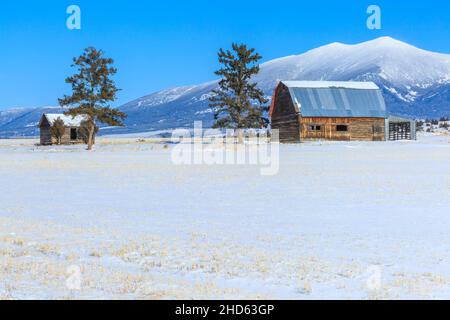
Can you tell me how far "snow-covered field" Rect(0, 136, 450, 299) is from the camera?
24.5 feet

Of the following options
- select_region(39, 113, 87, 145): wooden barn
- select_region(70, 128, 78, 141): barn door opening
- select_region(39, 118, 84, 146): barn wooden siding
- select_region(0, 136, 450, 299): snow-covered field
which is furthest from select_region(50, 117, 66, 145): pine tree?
select_region(0, 136, 450, 299): snow-covered field

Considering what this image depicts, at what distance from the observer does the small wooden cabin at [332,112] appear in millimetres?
65438

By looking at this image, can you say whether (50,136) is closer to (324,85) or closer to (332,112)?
(324,85)

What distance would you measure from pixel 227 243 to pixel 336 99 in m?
59.1

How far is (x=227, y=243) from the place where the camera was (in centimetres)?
1017

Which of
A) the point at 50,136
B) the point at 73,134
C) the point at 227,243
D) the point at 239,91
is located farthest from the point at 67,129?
the point at 227,243

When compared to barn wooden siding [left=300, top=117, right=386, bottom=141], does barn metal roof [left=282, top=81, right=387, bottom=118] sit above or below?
above

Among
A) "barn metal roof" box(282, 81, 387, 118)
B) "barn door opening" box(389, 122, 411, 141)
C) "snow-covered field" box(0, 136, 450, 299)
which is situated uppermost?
"barn metal roof" box(282, 81, 387, 118)

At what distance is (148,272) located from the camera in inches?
326

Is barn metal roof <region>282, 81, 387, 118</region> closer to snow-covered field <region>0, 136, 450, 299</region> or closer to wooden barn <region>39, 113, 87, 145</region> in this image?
wooden barn <region>39, 113, 87, 145</region>

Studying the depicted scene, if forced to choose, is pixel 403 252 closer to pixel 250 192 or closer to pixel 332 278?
pixel 332 278

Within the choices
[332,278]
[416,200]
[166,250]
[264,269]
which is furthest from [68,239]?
[416,200]

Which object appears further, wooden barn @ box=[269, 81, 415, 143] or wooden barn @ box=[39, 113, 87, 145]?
wooden barn @ box=[39, 113, 87, 145]
